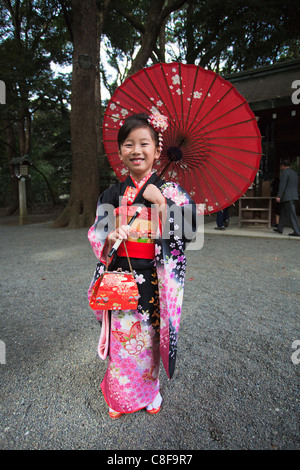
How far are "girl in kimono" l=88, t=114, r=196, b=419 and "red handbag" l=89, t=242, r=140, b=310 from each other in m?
0.12

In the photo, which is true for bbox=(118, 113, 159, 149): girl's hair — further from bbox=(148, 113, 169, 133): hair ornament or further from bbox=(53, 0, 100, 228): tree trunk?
bbox=(53, 0, 100, 228): tree trunk

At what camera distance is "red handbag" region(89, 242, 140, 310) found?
4.57 feet

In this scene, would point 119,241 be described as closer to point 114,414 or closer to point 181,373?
point 114,414

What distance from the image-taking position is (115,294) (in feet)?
4.58

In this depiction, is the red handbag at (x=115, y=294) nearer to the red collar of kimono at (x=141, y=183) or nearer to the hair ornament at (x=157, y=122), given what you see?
the red collar of kimono at (x=141, y=183)

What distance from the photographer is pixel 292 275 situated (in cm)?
417

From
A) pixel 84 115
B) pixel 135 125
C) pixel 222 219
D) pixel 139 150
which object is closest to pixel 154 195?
pixel 139 150

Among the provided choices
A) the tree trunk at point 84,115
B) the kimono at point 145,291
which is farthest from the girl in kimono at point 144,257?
the tree trunk at point 84,115

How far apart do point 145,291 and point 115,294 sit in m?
0.22

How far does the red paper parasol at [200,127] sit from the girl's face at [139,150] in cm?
23

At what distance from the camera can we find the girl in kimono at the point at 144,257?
1.50 metres

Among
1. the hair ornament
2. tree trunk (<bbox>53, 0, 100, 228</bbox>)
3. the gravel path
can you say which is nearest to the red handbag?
the gravel path
